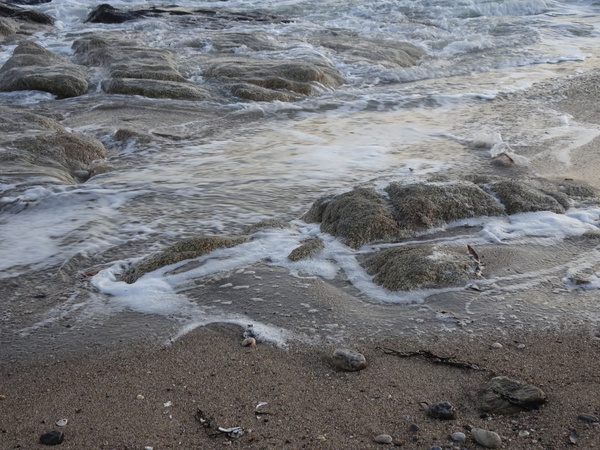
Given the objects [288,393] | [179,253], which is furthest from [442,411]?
[179,253]

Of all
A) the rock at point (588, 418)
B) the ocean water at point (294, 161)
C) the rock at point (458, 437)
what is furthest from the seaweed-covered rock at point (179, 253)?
the rock at point (588, 418)

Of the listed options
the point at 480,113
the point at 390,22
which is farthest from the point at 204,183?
the point at 390,22

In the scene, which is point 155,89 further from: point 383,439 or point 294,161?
point 383,439

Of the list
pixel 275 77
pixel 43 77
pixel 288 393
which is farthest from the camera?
pixel 275 77

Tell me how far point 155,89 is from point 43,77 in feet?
5.03

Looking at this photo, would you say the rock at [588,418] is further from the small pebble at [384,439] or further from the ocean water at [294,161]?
the ocean water at [294,161]

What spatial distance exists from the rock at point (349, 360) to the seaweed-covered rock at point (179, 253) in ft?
4.19

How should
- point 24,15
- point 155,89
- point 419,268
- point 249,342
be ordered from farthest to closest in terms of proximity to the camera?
point 24,15 → point 155,89 → point 419,268 → point 249,342

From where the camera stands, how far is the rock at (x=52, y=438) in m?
2.14

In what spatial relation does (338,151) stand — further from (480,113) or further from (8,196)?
(8,196)

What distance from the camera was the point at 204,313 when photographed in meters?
3.03

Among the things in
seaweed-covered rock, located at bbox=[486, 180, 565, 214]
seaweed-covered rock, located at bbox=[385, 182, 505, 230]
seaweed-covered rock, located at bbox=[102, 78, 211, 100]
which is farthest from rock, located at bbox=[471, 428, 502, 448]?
seaweed-covered rock, located at bbox=[102, 78, 211, 100]

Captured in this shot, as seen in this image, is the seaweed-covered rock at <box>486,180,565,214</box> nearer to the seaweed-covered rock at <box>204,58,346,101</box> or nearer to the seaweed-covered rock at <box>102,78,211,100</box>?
the seaweed-covered rock at <box>204,58,346,101</box>

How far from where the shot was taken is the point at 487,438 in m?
2.09
